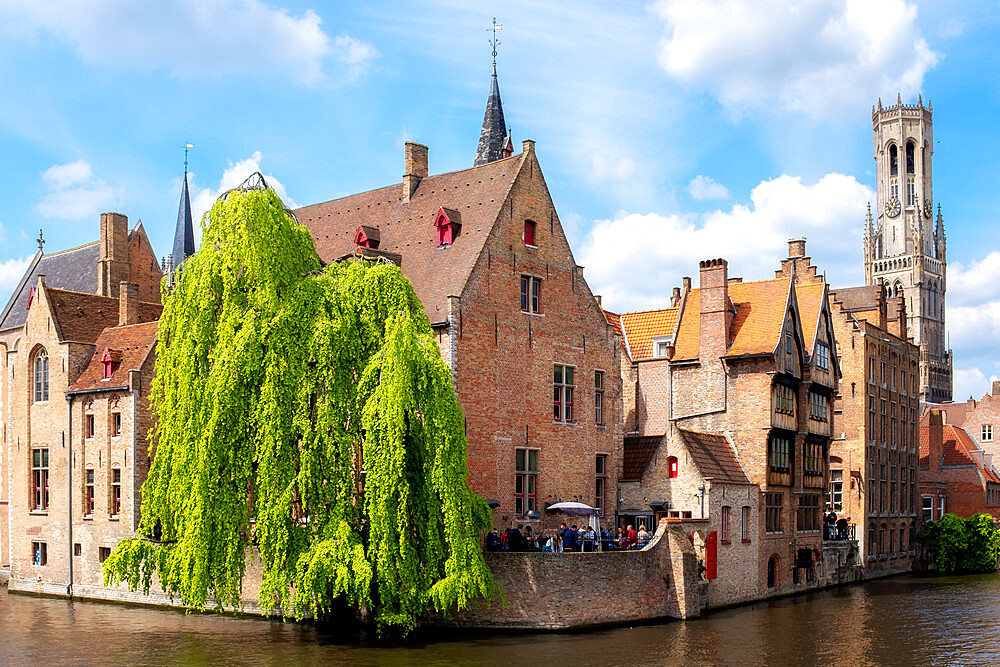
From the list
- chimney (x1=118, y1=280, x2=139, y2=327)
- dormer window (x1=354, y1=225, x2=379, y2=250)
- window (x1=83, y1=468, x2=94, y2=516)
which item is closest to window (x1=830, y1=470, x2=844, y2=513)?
dormer window (x1=354, y1=225, x2=379, y2=250)

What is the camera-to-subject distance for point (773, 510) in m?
38.1

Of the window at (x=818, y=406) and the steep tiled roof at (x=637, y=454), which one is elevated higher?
the window at (x=818, y=406)

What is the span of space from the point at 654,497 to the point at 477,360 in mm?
8196

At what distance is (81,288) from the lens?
46.8 metres

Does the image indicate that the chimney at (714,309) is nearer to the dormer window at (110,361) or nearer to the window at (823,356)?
the window at (823,356)

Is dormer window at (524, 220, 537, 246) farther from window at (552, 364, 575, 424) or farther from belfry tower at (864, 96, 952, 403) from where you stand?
belfry tower at (864, 96, 952, 403)

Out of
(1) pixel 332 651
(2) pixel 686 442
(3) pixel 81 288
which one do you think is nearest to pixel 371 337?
(1) pixel 332 651

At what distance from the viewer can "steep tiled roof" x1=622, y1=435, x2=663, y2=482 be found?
3672 centimetres

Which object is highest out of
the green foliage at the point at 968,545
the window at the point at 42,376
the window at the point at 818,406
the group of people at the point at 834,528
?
the window at the point at 42,376

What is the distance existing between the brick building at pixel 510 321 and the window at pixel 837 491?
1671cm

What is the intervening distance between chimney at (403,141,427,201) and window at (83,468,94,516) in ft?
45.9

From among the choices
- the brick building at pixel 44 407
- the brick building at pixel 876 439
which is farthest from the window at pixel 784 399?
the brick building at pixel 44 407

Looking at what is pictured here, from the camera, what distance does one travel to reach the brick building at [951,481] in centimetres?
6034

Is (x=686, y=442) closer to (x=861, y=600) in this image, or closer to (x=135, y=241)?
(x=861, y=600)
